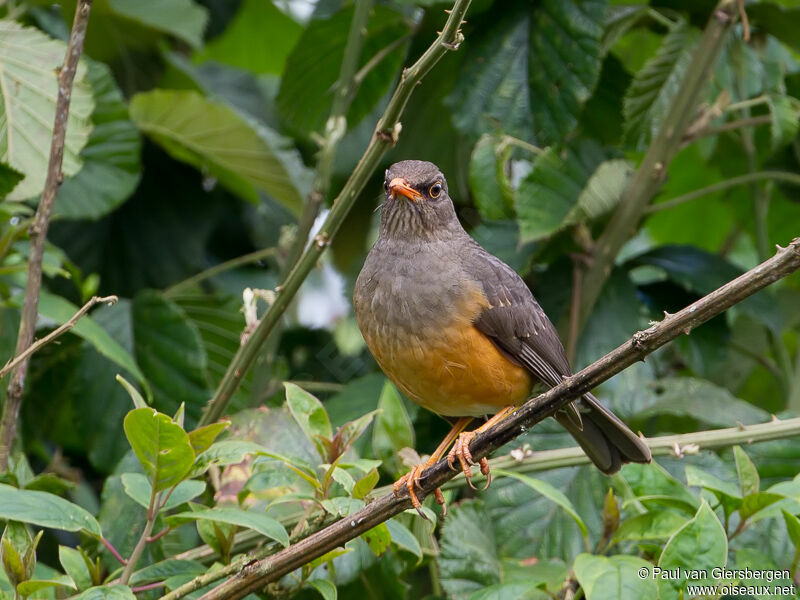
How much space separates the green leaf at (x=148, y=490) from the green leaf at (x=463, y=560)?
102cm

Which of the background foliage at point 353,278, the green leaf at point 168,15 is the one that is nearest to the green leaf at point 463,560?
the background foliage at point 353,278

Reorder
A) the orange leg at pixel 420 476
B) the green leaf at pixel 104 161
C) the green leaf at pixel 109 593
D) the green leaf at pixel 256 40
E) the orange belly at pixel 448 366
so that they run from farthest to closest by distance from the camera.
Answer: the green leaf at pixel 256 40 → the green leaf at pixel 104 161 → the orange belly at pixel 448 366 → the orange leg at pixel 420 476 → the green leaf at pixel 109 593

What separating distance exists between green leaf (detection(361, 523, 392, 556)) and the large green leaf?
240 cm

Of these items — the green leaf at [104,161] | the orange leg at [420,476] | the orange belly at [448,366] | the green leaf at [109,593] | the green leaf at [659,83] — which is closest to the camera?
the green leaf at [109,593]

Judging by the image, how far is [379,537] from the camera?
3.06m

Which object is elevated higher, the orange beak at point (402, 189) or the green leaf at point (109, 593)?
the orange beak at point (402, 189)

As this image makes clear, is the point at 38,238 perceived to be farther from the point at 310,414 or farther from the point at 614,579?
the point at 614,579

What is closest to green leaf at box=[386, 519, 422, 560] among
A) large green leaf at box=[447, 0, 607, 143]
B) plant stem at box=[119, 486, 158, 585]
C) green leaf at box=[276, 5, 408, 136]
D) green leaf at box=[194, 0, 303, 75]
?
plant stem at box=[119, 486, 158, 585]

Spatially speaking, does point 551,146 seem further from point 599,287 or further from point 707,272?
point 707,272

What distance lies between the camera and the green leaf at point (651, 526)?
329 centimetres

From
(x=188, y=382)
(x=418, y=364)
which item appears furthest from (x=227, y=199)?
(x=418, y=364)

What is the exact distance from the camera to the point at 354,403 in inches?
189

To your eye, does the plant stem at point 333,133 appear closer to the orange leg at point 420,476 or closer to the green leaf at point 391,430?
the green leaf at point 391,430

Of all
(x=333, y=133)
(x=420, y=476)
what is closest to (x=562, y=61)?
(x=333, y=133)
